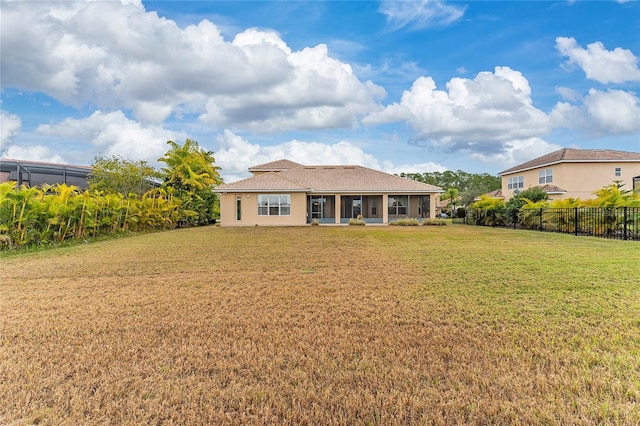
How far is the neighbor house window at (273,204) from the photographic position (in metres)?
26.2

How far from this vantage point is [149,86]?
1581 centimetres

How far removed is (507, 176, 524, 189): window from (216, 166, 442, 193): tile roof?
708 inches

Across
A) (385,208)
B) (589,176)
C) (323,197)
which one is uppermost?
(589,176)

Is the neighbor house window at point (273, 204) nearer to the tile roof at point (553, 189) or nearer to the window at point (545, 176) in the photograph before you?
the tile roof at point (553, 189)

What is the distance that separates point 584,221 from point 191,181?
82.1 ft

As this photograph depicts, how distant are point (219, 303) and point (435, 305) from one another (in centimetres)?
326

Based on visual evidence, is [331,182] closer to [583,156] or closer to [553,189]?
[553,189]

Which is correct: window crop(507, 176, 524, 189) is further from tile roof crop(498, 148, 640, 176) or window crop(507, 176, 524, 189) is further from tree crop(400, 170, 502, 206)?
tree crop(400, 170, 502, 206)

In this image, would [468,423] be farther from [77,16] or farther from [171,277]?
[77,16]

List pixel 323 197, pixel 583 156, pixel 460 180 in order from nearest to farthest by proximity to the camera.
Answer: pixel 323 197
pixel 583 156
pixel 460 180

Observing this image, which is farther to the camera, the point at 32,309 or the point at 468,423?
the point at 32,309

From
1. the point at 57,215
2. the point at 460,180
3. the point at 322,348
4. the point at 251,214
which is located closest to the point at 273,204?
the point at 251,214

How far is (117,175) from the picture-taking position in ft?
86.6

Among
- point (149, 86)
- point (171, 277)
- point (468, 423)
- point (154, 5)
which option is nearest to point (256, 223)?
point (149, 86)
